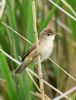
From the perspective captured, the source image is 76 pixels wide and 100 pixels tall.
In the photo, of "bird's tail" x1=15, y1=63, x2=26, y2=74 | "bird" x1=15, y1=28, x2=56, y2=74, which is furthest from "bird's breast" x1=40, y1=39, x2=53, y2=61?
"bird's tail" x1=15, y1=63, x2=26, y2=74

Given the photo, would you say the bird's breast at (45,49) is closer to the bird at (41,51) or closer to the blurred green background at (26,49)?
the bird at (41,51)

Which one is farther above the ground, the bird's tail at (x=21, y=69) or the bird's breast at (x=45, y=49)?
the bird's breast at (x=45, y=49)

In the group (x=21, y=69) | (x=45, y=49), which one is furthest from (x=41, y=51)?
(x=21, y=69)

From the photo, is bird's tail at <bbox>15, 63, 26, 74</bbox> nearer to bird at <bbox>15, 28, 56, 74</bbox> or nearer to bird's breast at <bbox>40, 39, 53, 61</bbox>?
bird at <bbox>15, 28, 56, 74</bbox>

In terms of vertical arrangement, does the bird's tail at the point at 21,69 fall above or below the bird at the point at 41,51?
below

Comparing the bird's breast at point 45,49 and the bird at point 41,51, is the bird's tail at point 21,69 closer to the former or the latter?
the bird at point 41,51

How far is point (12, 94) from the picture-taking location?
1.98 m

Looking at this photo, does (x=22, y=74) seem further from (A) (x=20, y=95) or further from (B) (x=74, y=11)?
(B) (x=74, y=11)

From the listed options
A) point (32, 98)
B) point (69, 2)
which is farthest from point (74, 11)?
point (32, 98)

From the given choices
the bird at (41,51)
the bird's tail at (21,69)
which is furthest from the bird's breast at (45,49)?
the bird's tail at (21,69)

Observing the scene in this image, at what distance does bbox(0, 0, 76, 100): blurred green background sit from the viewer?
1.99 metres

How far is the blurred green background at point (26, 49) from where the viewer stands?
6.54 feet

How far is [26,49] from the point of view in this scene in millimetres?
2146

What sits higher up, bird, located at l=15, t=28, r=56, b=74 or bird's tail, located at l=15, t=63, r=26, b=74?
bird, located at l=15, t=28, r=56, b=74
